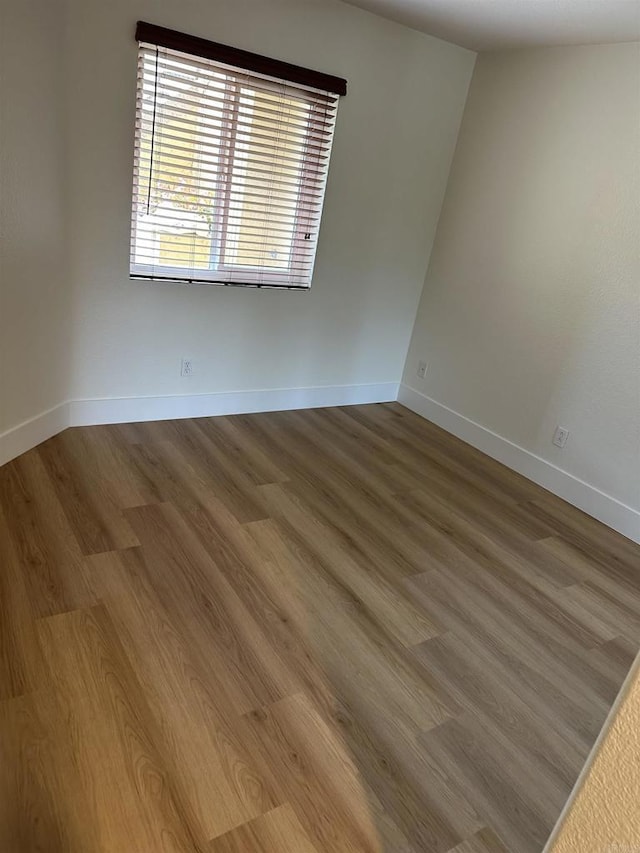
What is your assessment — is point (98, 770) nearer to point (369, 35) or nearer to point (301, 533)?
point (301, 533)

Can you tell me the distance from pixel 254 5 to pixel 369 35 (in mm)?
691

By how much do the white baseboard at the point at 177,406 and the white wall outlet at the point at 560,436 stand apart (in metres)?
1.34

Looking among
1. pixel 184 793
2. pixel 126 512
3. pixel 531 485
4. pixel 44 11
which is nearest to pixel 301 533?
pixel 126 512

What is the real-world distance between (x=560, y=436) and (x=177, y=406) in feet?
7.35

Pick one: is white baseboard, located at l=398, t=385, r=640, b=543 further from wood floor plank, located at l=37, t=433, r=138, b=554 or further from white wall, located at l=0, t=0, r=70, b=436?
white wall, located at l=0, t=0, r=70, b=436

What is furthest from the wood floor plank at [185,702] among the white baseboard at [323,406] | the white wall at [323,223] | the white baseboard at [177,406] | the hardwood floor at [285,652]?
the white wall at [323,223]

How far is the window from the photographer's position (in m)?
2.69

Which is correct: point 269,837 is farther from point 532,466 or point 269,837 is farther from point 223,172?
point 223,172

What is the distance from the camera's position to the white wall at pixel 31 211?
2189 millimetres

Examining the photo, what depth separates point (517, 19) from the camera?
8.91 ft

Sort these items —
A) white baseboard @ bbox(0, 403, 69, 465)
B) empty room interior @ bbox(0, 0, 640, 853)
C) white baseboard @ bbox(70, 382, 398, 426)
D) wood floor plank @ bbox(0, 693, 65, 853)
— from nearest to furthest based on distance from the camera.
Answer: wood floor plank @ bbox(0, 693, 65, 853) → empty room interior @ bbox(0, 0, 640, 853) → white baseboard @ bbox(0, 403, 69, 465) → white baseboard @ bbox(70, 382, 398, 426)

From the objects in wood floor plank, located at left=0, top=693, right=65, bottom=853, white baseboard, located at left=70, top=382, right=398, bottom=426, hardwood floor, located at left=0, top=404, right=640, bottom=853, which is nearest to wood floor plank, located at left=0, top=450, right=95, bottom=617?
hardwood floor, located at left=0, top=404, right=640, bottom=853

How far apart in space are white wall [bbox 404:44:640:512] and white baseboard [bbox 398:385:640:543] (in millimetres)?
42

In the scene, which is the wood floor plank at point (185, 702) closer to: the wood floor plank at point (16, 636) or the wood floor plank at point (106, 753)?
the wood floor plank at point (106, 753)
